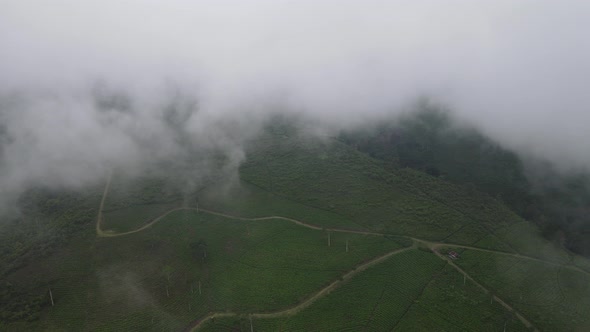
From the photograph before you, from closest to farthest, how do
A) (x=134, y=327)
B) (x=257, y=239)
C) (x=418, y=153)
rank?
(x=134, y=327), (x=257, y=239), (x=418, y=153)

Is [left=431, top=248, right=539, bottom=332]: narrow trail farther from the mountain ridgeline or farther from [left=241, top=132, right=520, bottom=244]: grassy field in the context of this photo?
the mountain ridgeline

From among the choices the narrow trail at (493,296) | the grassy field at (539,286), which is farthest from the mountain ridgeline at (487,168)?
the narrow trail at (493,296)

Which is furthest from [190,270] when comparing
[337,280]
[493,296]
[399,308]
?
[493,296]

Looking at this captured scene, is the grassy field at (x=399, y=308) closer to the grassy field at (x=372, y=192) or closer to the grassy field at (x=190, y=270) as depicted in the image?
the grassy field at (x=190, y=270)

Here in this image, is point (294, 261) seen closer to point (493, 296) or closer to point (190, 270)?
point (190, 270)

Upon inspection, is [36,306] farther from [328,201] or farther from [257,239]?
[328,201]

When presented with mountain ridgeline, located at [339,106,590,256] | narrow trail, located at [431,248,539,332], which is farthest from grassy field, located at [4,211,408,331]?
mountain ridgeline, located at [339,106,590,256]

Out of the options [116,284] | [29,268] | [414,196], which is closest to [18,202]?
[29,268]
